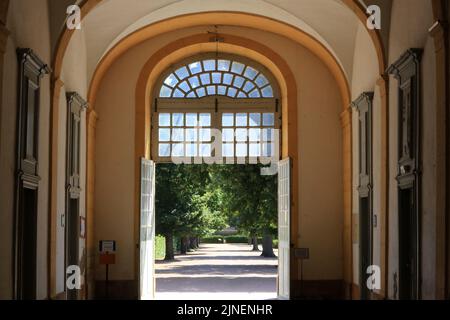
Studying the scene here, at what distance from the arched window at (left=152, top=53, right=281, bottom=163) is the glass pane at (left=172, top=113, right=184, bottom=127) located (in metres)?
0.02

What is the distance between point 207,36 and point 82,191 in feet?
12.9

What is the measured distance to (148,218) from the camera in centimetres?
1620

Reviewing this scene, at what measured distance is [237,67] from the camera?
55.7 feet

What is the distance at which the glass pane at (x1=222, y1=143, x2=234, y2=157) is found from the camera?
16.7m

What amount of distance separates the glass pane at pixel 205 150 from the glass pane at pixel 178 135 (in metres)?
0.43

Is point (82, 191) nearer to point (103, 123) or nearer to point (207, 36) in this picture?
point (103, 123)

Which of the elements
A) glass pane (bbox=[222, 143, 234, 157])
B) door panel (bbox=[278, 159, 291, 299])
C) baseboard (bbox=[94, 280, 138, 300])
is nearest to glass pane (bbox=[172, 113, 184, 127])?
glass pane (bbox=[222, 143, 234, 157])

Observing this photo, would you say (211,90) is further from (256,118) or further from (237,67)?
(256,118)

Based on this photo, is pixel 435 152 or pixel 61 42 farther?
pixel 61 42

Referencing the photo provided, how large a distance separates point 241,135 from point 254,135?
0.26m

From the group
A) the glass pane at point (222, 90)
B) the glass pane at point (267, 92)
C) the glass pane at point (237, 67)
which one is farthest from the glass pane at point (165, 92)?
the glass pane at point (267, 92)

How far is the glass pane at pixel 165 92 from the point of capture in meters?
16.8
